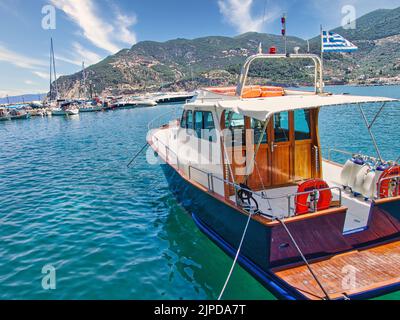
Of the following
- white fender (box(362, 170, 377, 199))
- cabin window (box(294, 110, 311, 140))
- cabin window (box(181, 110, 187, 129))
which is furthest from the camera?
cabin window (box(181, 110, 187, 129))

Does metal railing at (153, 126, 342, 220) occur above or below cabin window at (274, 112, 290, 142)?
below

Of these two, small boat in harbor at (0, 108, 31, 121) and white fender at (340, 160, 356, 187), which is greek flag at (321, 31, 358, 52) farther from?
small boat in harbor at (0, 108, 31, 121)

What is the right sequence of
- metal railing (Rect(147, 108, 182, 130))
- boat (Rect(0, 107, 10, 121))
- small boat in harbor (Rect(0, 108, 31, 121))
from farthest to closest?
→ small boat in harbor (Rect(0, 108, 31, 121)) → boat (Rect(0, 107, 10, 121)) → metal railing (Rect(147, 108, 182, 130))

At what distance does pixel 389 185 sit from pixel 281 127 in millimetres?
2731

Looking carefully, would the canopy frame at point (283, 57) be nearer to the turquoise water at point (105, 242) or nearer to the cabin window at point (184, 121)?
the cabin window at point (184, 121)

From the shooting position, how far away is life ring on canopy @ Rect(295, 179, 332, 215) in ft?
19.8

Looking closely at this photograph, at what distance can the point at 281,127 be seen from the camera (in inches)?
314

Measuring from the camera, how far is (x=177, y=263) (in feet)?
26.4

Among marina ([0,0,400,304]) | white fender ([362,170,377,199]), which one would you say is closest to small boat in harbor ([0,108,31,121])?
marina ([0,0,400,304])

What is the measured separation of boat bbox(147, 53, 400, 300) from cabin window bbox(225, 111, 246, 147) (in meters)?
0.02

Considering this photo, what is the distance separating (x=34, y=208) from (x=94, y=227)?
3323 millimetres

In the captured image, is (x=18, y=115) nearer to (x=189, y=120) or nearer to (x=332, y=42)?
(x=189, y=120)

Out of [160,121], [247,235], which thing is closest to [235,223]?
[247,235]

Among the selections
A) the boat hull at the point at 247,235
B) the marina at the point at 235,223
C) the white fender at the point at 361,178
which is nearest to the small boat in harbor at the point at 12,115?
the marina at the point at 235,223
